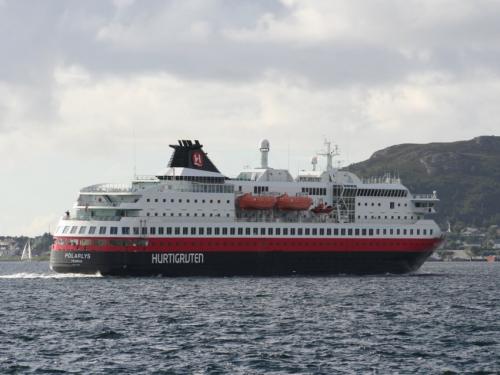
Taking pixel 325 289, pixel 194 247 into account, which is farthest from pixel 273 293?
pixel 194 247

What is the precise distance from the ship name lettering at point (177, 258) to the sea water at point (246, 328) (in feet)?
16.6

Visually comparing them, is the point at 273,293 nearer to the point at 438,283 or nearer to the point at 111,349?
the point at 438,283

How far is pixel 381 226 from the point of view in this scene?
88375 millimetres

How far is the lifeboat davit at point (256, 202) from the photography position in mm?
85812

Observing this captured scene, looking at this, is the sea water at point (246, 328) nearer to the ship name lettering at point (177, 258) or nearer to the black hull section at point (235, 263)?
the black hull section at point (235, 263)

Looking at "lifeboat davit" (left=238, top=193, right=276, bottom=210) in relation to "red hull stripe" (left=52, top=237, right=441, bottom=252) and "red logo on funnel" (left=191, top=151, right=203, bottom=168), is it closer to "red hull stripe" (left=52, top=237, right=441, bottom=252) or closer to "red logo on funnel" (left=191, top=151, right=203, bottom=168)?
"red hull stripe" (left=52, top=237, right=441, bottom=252)

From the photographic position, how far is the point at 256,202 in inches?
3381

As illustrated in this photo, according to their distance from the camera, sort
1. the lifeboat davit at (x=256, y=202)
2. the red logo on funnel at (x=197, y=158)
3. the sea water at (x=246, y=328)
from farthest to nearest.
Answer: the red logo on funnel at (x=197, y=158), the lifeboat davit at (x=256, y=202), the sea water at (x=246, y=328)

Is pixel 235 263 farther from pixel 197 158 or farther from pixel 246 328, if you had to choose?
pixel 246 328

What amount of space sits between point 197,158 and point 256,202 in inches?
237

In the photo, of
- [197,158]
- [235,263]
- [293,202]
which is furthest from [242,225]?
[197,158]

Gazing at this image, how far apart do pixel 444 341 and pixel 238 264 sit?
128ft

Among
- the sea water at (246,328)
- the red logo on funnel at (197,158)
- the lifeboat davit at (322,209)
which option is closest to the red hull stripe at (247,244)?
the lifeboat davit at (322,209)

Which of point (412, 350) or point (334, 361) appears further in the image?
point (412, 350)
